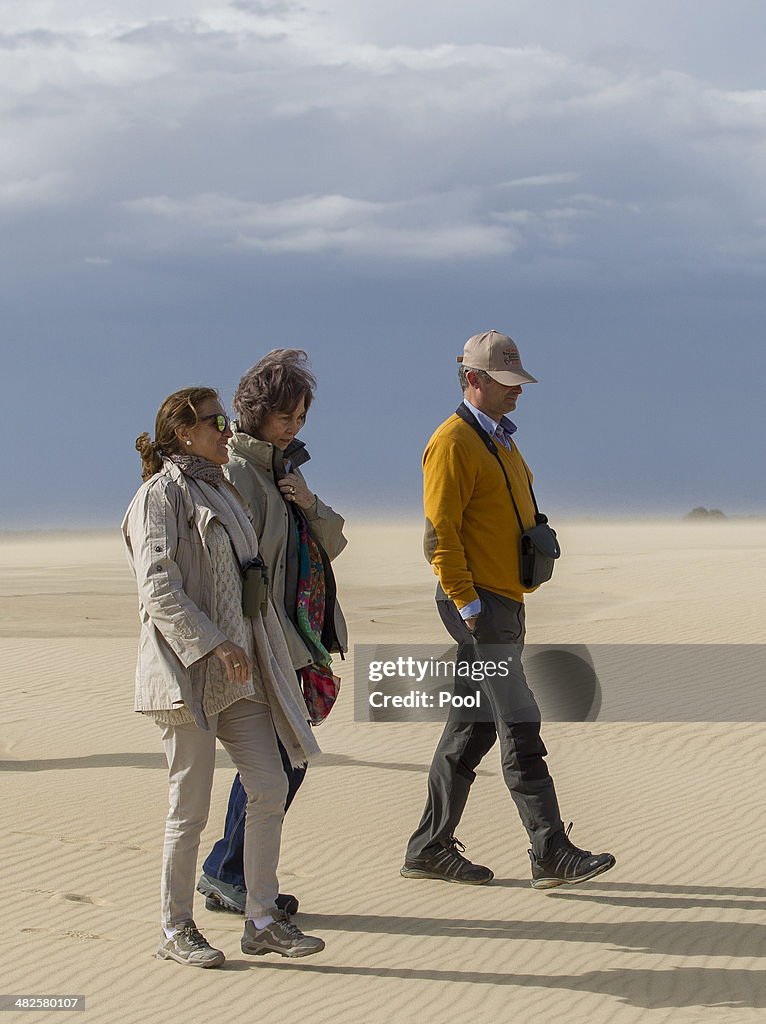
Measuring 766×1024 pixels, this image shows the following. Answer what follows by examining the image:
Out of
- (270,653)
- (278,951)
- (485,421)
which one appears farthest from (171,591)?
(485,421)

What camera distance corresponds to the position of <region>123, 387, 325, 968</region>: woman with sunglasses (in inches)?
186

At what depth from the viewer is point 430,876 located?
630 centimetres

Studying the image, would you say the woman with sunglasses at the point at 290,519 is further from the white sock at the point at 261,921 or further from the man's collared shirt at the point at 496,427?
the man's collared shirt at the point at 496,427

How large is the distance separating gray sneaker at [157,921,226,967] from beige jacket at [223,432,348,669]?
1.08m

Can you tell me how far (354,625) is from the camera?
957 inches

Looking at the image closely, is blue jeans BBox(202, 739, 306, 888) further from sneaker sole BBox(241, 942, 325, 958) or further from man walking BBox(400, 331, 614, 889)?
man walking BBox(400, 331, 614, 889)

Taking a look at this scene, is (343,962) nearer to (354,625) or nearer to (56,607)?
(354,625)

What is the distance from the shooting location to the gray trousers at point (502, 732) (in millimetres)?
5844

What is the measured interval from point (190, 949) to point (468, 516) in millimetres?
2236

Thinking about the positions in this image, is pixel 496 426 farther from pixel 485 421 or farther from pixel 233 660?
pixel 233 660

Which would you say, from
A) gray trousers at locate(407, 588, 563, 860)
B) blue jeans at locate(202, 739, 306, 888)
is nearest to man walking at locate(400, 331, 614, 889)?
gray trousers at locate(407, 588, 563, 860)

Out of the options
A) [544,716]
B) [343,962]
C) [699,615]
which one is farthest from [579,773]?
[699,615]

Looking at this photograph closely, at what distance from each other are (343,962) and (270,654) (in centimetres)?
125

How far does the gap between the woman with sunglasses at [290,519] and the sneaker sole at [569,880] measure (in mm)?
1293
